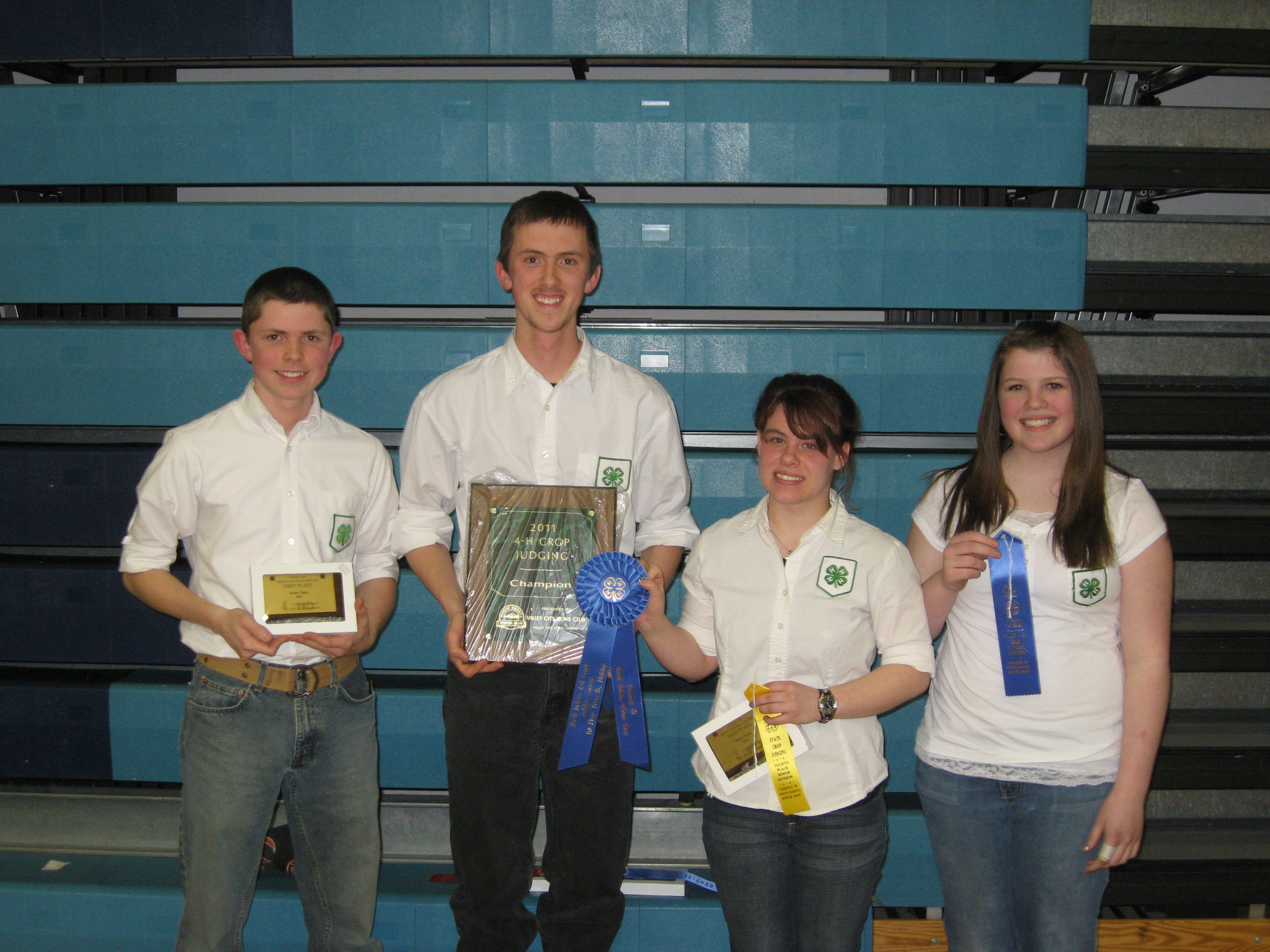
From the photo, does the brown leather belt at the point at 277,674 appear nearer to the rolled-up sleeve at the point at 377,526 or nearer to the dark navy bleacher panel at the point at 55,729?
the rolled-up sleeve at the point at 377,526

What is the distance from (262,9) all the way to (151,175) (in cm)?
61

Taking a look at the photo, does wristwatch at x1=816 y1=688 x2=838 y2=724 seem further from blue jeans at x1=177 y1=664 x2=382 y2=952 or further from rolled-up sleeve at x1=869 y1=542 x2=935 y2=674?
blue jeans at x1=177 y1=664 x2=382 y2=952

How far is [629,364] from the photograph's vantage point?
105 inches

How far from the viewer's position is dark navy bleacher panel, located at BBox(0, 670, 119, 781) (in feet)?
9.07

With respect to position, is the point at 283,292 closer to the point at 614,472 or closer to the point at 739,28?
the point at 614,472

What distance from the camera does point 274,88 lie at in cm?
268

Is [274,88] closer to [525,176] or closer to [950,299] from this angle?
[525,176]

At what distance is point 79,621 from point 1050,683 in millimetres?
2743

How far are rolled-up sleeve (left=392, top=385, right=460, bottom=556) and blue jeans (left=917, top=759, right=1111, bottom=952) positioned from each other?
117 cm

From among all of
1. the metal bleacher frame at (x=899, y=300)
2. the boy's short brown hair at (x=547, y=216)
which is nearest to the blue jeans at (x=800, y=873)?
the metal bleacher frame at (x=899, y=300)

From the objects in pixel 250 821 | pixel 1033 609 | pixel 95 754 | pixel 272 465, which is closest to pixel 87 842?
pixel 95 754

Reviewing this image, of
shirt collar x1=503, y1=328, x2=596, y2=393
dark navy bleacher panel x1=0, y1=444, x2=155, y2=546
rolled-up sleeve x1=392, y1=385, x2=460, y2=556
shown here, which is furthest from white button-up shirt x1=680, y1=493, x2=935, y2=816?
dark navy bleacher panel x1=0, y1=444, x2=155, y2=546

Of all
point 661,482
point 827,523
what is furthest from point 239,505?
point 827,523

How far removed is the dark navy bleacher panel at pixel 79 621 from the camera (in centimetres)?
277
